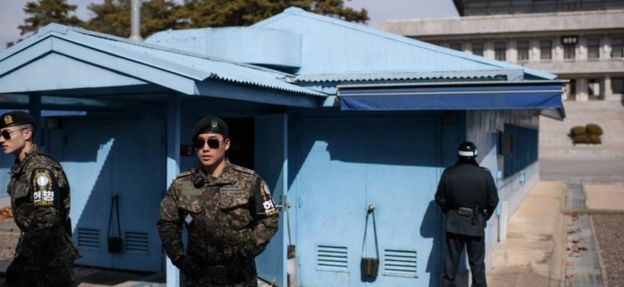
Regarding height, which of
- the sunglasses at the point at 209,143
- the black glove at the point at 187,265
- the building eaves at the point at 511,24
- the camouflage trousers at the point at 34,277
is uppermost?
the building eaves at the point at 511,24

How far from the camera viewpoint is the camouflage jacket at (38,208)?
13.6 feet

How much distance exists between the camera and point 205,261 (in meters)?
3.58

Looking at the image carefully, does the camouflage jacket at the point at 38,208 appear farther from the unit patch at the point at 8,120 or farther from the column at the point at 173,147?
the column at the point at 173,147

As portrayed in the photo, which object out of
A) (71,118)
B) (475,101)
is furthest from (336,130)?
(71,118)

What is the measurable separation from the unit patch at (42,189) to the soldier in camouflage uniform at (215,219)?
1043 mm

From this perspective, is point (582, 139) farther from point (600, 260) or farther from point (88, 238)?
point (88, 238)

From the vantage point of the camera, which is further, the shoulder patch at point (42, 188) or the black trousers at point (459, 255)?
the black trousers at point (459, 255)

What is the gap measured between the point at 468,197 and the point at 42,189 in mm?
4263

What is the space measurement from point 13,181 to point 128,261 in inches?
157

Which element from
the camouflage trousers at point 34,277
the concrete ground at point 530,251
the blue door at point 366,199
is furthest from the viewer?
the concrete ground at point 530,251

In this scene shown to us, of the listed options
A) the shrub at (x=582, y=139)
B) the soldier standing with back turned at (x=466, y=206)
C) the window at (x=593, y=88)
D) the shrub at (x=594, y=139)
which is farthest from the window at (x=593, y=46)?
the soldier standing with back turned at (x=466, y=206)

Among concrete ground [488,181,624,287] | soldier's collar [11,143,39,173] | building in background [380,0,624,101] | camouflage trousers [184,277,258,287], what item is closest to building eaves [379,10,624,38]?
building in background [380,0,624,101]

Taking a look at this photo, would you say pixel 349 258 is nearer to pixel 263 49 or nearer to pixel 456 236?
pixel 456 236

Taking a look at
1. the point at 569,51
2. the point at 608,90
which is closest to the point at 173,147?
the point at 569,51
